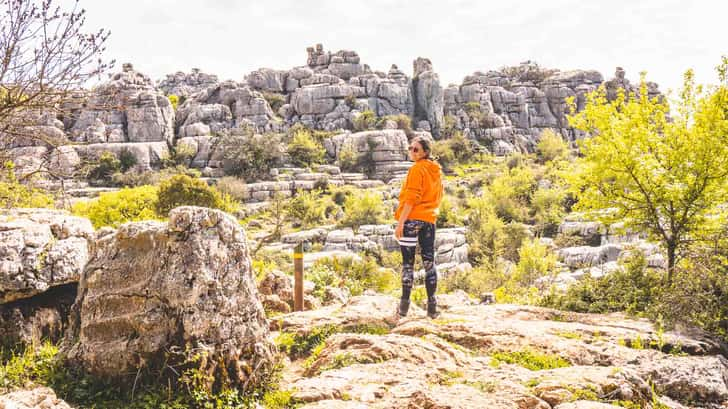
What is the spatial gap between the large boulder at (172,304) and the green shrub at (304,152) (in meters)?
34.3

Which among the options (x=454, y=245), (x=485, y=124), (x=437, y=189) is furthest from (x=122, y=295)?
(x=485, y=124)

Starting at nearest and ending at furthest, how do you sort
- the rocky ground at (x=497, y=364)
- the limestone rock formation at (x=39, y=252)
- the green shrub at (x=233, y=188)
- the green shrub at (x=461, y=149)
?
1. the rocky ground at (x=497, y=364)
2. the limestone rock formation at (x=39, y=252)
3. the green shrub at (x=233, y=188)
4. the green shrub at (x=461, y=149)

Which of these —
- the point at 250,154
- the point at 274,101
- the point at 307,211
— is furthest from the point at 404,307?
the point at 274,101

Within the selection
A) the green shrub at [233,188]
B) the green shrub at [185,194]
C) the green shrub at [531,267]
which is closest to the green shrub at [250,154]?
the green shrub at [233,188]

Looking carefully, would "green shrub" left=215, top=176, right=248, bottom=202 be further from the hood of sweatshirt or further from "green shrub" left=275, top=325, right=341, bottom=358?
the hood of sweatshirt

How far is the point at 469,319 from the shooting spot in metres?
4.59

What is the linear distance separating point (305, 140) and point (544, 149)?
854 inches

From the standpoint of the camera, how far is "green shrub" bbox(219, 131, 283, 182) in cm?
3478

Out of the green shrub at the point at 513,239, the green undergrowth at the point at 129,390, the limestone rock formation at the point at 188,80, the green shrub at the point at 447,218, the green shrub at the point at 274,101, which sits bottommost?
the green shrub at the point at 513,239

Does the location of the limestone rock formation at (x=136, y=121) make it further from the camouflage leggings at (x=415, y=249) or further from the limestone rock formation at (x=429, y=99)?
the camouflage leggings at (x=415, y=249)

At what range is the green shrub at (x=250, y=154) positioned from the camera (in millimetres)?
34781

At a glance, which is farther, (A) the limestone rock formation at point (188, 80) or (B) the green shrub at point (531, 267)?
(A) the limestone rock formation at point (188, 80)

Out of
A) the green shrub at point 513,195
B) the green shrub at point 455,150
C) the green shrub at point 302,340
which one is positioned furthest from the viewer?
the green shrub at point 455,150

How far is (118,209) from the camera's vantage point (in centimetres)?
1097
